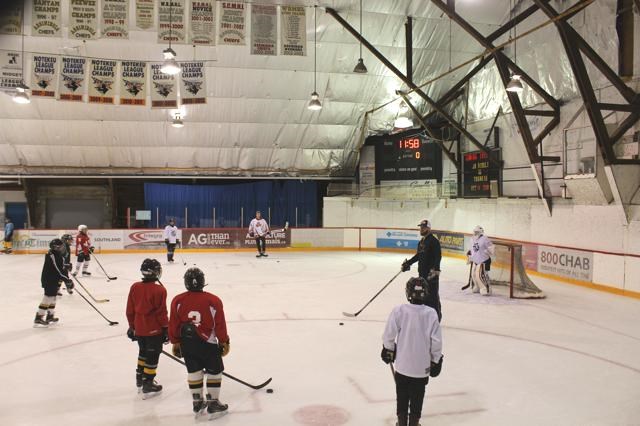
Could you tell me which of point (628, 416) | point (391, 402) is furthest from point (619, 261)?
point (391, 402)

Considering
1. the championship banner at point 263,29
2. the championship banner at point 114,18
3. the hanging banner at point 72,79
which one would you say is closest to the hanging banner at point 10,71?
the hanging banner at point 72,79

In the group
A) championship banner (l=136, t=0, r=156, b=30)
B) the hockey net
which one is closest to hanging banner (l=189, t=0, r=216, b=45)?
championship banner (l=136, t=0, r=156, b=30)

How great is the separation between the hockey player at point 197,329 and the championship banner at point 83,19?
11.0 metres

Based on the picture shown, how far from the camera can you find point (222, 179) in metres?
23.0

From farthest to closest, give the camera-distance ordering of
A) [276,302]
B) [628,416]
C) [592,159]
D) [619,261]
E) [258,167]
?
[258,167], [592,159], [619,261], [276,302], [628,416]

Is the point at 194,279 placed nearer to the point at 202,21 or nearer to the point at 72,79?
the point at 202,21

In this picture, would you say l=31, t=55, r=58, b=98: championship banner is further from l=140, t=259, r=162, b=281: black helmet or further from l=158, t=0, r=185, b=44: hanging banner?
l=140, t=259, r=162, b=281: black helmet

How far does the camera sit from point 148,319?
493cm

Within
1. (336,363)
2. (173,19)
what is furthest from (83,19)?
(336,363)

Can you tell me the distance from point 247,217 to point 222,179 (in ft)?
7.04

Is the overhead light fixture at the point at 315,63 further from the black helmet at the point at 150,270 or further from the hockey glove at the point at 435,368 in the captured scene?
the hockey glove at the point at 435,368

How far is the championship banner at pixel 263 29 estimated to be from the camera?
14.0 metres

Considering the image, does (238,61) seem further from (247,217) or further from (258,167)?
(247,217)

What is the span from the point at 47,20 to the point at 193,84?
3861 mm
